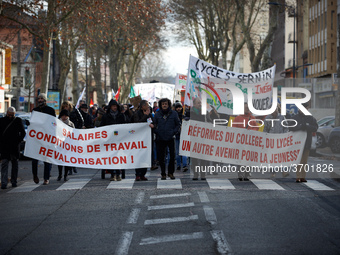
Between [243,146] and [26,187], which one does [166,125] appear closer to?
[243,146]

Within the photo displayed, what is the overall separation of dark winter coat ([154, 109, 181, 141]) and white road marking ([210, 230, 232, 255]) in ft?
21.3

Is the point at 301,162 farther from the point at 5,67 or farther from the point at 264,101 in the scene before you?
the point at 5,67

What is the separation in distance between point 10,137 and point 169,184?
355cm

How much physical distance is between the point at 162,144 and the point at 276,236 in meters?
7.10

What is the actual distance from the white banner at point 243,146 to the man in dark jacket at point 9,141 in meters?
3.73

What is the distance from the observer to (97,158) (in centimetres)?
1456

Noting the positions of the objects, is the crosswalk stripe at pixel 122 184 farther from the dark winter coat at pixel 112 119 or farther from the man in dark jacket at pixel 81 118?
the man in dark jacket at pixel 81 118

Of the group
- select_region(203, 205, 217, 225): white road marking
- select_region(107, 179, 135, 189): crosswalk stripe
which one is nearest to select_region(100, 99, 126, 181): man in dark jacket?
select_region(107, 179, 135, 189): crosswalk stripe

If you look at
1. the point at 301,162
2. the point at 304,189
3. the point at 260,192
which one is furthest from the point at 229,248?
the point at 301,162

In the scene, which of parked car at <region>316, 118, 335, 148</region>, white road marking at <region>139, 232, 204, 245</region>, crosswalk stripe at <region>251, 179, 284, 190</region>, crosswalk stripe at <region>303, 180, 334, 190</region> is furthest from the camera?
parked car at <region>316, 118, 335, 148</region>

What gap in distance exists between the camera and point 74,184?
14656 mm

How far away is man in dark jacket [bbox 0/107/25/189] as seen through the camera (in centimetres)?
1419

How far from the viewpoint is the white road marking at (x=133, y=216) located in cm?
940

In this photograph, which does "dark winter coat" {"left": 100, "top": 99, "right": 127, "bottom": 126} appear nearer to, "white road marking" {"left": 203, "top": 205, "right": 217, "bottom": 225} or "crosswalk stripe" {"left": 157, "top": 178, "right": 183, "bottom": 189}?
"crosswalk stripe" {"left": 157, "top": 178, "right": 183, "bottom": 189}
